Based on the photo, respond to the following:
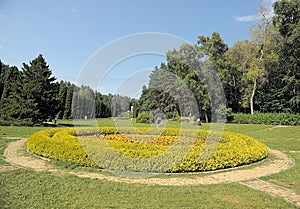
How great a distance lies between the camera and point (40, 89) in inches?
788

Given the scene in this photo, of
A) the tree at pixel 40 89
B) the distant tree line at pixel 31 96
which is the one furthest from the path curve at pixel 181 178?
the tree at pixel 40 89

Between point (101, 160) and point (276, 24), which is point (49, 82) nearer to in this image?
point (101, 160)

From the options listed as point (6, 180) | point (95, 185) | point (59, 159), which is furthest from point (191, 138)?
point (6, 180)

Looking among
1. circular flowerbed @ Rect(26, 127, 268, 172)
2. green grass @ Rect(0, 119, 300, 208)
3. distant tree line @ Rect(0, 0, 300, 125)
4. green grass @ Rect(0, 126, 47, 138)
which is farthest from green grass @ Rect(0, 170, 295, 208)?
distant tree line @ Rect(0, 0, 300, 125)

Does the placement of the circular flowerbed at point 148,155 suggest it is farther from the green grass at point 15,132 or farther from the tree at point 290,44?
the tree at point 290,44

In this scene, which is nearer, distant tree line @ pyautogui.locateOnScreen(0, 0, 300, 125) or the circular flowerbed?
the circular flowerbed

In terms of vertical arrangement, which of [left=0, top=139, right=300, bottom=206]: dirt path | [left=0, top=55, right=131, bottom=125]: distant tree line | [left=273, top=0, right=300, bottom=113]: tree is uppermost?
[left=273, top=0, right=300, bottom=113]: tree

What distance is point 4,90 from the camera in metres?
21.3

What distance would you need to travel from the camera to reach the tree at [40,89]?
19.6 metres

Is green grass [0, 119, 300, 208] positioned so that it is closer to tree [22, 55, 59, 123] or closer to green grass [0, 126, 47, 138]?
green grass [0, 126, 47, 138]

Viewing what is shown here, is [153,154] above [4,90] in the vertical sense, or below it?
below

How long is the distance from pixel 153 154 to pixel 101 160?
139cm

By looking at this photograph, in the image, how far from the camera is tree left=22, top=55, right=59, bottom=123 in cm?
1958

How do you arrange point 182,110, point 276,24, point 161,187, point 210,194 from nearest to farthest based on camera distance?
point 210,194 < point 161,187 < point 276,24 < point 182,110
